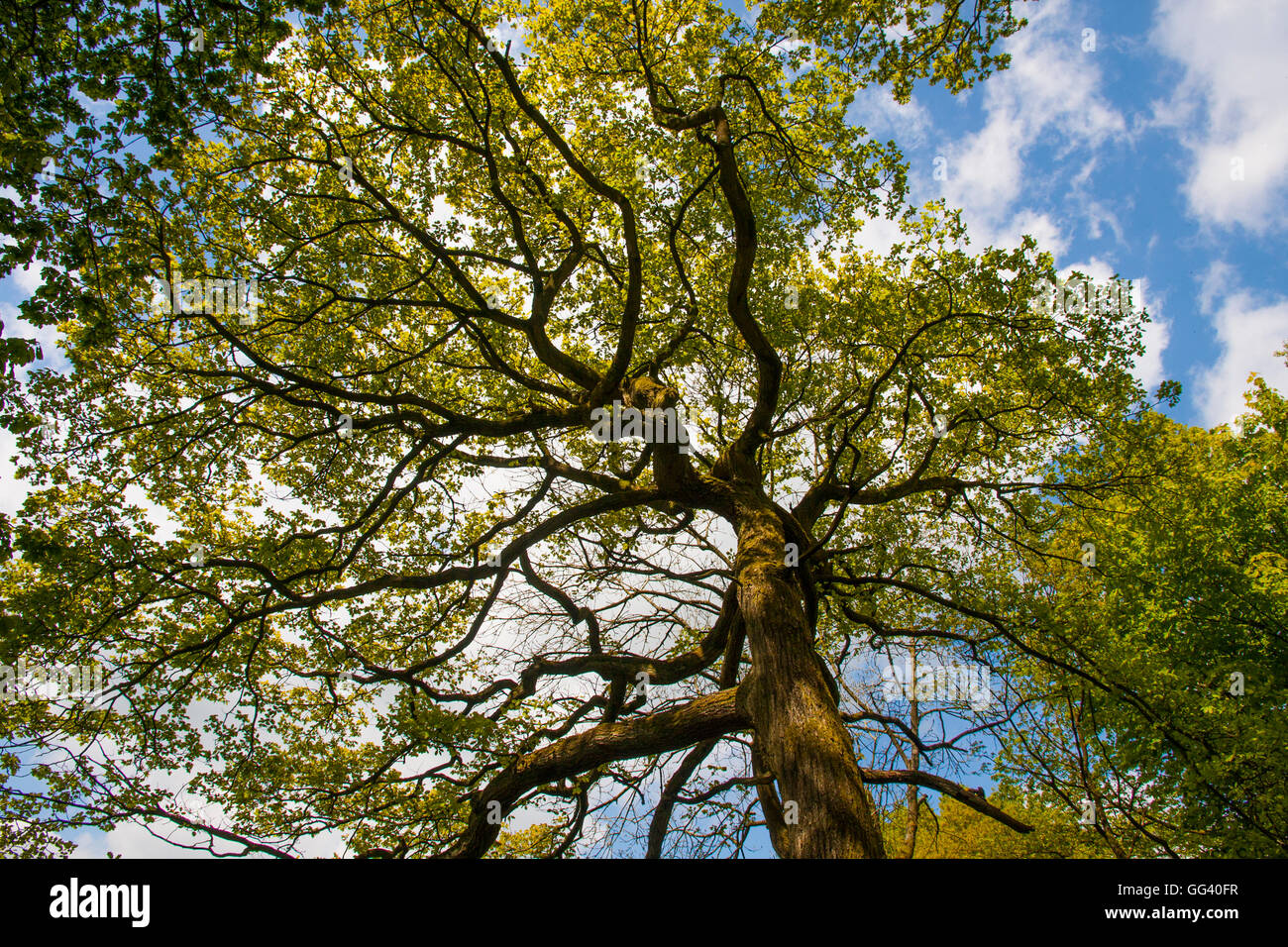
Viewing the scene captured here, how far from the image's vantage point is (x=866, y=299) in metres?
8.27

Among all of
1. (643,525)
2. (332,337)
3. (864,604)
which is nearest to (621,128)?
(332,337)

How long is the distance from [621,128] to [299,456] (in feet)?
20.4
